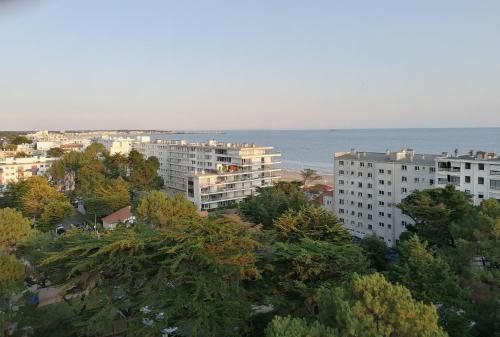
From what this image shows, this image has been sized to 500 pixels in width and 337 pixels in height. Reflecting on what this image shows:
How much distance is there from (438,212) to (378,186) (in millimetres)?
13531

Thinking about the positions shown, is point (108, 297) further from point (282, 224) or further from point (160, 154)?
point (160, 154)

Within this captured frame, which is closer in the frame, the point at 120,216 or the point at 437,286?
the point at 437,286

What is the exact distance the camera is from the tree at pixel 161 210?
2867cm

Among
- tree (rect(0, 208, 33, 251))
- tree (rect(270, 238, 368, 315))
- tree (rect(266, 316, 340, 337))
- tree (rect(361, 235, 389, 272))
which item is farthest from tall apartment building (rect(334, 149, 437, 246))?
tree (rect(266, 316, 340, 337))

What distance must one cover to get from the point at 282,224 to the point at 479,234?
9.58 metres

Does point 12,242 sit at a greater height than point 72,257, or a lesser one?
lesser

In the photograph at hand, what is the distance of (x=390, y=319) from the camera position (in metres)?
10.1

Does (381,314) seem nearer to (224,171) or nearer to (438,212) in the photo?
(438,212)

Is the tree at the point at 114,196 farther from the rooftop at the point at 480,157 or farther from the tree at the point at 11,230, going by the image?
the rooftop at the point at 480,157

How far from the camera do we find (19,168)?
68562 mm

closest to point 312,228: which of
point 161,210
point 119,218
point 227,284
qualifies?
point 227,284

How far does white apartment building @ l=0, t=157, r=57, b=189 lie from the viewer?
2630 inches

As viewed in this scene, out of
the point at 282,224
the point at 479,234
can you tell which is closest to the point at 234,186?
the point at 282,224

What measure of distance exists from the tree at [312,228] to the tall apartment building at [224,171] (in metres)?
27.8
